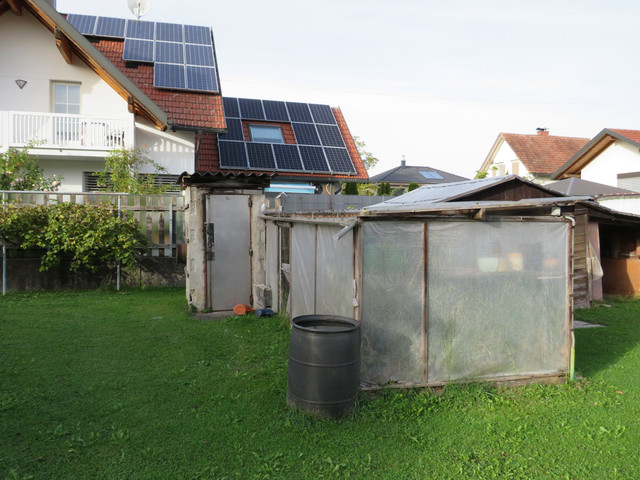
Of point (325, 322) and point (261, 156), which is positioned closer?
point (325, 322)

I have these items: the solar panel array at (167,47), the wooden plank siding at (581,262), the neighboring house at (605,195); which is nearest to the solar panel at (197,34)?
the solar panel array at (167,47)

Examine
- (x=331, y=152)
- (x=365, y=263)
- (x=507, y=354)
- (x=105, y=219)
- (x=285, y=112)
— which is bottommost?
(x=507, y=354)

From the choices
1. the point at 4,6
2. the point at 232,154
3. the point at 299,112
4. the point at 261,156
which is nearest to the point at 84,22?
the point at 4,6

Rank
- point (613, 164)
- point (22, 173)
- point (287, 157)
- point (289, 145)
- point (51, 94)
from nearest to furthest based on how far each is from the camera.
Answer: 1. point (22, 173)
2. point (51, 94)
3. point (287, 157)
4. point (613, 164)
5. point (289, 145)

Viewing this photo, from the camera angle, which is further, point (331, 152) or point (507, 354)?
point (331, 152)

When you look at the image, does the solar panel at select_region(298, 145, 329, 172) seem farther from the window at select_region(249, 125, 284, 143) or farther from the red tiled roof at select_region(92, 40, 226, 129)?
the red tiled roof at select_region(92, 40, 226, 129)

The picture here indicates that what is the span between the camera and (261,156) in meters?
18.6

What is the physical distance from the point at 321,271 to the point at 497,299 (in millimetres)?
2197

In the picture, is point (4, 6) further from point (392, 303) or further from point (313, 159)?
point (392, 303)

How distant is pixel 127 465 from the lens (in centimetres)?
383

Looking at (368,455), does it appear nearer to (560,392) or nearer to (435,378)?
(435,378)

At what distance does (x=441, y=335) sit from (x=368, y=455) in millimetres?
1788

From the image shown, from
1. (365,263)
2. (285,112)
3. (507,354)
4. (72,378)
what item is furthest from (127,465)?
(285,112)

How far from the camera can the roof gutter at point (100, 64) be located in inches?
540
